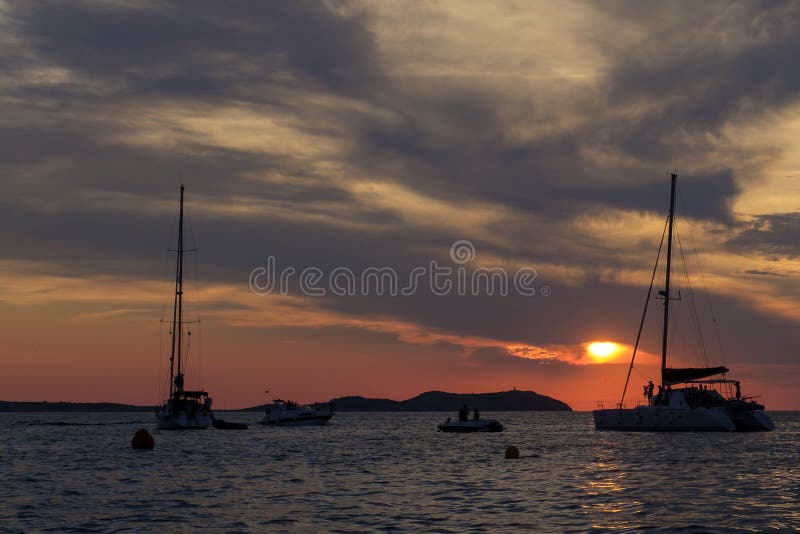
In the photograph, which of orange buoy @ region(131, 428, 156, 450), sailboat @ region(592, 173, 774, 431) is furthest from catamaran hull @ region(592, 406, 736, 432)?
orange buoy @ region(131, 428, 156, 450)

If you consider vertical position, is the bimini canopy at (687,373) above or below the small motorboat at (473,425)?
above

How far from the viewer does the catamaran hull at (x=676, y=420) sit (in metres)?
87.3

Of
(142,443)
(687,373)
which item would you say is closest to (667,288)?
(687,373)

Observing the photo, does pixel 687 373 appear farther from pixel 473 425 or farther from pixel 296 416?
pixel 296 416

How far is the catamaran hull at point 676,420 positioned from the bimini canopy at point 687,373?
3256 mm

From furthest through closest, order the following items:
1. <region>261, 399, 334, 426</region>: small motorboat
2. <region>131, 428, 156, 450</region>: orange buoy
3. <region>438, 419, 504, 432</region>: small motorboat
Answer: <region>261, 399, 334, 426</region>: small motorboat, <region>438, 419, 504, 432</region>: small motorboat, <region>131, 428, 156, 450</region>: orange buoy

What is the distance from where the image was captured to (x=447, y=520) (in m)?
29.5

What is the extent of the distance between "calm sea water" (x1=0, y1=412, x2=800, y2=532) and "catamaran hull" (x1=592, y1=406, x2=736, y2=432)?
19451 millimetres

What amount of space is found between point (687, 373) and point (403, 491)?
5840cm

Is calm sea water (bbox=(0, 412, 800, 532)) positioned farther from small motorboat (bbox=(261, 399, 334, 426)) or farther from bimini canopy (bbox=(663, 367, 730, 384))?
small motorboat (bbox=(261, 399, 334, 426))

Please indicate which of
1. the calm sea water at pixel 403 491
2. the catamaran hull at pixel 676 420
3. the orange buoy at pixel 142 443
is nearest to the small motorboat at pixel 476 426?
the catamaran hull at pixel 676 420

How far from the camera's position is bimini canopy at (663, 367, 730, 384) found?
89.9 meters

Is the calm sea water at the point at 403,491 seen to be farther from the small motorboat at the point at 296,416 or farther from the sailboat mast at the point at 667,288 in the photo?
the small motorboat at the point at 296,416

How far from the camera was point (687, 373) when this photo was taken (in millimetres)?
89938
